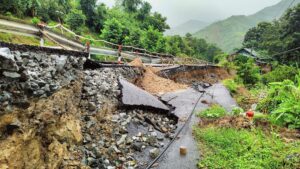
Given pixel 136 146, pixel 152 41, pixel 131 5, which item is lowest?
pixel 136 146

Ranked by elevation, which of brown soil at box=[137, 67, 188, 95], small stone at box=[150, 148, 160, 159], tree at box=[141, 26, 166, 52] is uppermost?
tree at box=[141, 26, 166, 52]

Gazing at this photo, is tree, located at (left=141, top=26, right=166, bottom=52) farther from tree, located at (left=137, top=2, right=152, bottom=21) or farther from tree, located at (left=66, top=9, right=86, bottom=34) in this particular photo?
tree, located at (left=137, top=2, right=152, bottom=21)

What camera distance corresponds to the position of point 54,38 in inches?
340

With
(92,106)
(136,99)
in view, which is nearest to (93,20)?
(136,99)

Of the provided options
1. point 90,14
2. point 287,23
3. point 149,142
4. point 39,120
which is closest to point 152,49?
point 90,14

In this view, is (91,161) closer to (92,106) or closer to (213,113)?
(92,106)

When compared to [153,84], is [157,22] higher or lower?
Answer: higher

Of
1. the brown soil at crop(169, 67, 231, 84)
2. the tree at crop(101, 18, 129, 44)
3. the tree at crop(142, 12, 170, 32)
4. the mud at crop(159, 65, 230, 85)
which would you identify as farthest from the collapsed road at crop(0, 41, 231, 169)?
the tree at crop(142, 12, 170, 32)

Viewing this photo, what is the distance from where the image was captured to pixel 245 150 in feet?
20.8

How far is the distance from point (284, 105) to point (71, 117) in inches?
272

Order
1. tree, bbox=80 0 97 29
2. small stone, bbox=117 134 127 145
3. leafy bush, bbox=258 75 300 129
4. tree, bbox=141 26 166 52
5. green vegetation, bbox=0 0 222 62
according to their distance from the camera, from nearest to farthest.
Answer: small stone, bbox=117 134 127 145 < leafy bush, bbox=258 75 300 129 < green vegetation, bbox=0 0 222 62 < tree, bbox=141 26 166 52 < tree, bbox=80 0 97 29

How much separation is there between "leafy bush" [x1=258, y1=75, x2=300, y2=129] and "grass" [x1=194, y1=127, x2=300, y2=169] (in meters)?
1.24

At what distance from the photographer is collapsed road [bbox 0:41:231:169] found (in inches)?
145

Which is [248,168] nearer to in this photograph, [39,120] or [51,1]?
[39,120]
